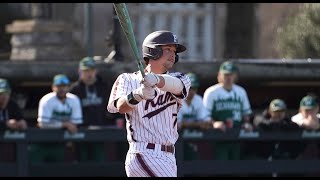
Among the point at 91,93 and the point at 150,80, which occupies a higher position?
the point at 150,80

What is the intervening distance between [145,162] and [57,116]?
413 cm

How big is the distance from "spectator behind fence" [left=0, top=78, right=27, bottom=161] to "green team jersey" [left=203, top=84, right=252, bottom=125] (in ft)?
6.79

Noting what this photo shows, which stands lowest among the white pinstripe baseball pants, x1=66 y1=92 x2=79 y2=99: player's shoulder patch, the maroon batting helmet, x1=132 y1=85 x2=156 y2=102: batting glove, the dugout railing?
Result: the dugout railing

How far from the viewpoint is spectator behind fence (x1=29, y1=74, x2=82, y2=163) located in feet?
37.8

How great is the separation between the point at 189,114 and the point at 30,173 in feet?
6.13

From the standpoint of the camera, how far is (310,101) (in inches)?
475

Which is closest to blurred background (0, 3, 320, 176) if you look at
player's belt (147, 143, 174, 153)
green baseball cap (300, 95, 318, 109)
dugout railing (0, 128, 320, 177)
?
dugout railing (0, 128, 320, 177)

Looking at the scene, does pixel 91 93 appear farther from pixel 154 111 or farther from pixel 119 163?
pixel 154 111

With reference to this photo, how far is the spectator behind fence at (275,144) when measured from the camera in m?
11.9

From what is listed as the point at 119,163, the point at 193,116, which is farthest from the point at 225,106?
the point at 119,163

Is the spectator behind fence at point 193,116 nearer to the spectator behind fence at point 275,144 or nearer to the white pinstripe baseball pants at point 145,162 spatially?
the spectator behind fence at point 275,144

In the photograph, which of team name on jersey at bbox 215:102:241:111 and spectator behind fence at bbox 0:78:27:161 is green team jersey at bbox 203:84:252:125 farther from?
spectator behind fence at bbox 0:78:27:161

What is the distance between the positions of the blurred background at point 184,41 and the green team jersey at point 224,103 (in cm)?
115

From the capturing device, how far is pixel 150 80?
7.31 metres
